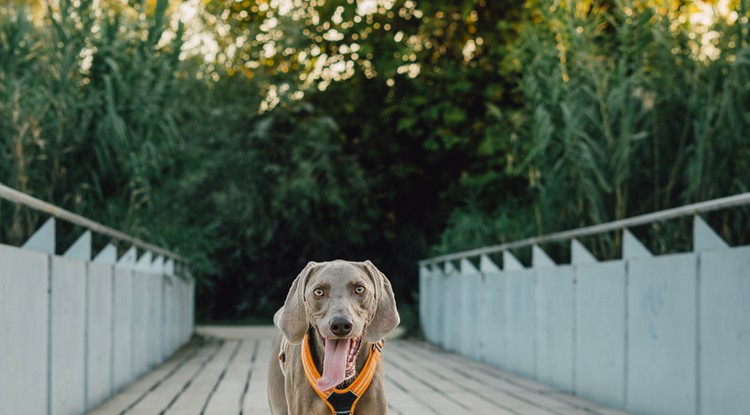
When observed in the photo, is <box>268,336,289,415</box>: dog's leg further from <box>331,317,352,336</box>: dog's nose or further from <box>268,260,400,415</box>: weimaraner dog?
<box>331,317,352,336</box>: dog's nose

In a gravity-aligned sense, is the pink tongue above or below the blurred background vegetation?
below

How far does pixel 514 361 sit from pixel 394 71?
9.86m

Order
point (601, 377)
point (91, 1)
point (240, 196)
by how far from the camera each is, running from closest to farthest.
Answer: point (601, 377)
point (91, 1)
point (240, 196)

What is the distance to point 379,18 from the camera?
19.8 m

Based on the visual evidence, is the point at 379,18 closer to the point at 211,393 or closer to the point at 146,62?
the point at 146,62

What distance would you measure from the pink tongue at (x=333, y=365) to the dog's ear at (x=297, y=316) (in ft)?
0.49

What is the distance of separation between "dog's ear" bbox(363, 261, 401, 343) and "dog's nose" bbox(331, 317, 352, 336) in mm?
256

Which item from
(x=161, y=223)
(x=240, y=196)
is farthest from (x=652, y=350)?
(x=240, y=196)

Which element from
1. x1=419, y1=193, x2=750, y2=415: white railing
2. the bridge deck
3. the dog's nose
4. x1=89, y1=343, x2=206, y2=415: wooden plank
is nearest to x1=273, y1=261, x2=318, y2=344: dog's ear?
the dog's nose

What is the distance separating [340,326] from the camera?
3326 mm

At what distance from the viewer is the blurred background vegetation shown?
325 inches

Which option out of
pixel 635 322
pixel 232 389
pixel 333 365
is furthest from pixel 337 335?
pixel 232 389

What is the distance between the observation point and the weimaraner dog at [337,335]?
135 inches

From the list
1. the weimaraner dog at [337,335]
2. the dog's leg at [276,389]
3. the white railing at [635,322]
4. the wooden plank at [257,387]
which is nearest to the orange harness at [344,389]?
the weimaraner dog at [337,335]
